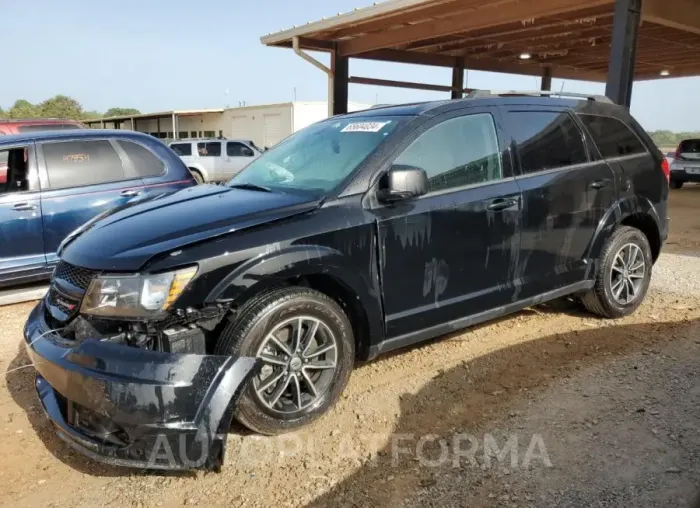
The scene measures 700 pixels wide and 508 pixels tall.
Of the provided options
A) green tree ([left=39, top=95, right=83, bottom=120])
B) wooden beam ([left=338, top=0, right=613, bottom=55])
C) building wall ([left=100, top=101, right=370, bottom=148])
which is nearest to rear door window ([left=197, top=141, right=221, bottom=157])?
building wall ([left=100, top=101, right=370, bottom=148])

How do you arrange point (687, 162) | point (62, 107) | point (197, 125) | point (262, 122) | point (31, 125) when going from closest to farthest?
point (31, 125) < point (687, 162) < point (262, 122) < point (197, 125) < point (62, 107)

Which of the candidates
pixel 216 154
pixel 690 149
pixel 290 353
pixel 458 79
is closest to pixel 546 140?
pixel 290 353

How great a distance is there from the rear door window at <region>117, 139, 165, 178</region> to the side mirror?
366cm

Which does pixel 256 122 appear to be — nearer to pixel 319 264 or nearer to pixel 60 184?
pixel 60 184

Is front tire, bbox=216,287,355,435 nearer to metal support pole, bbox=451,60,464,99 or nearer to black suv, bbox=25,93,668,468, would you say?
black suv, bbox=25,93,668,468

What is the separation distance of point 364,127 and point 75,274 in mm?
1994

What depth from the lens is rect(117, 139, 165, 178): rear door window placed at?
602 centimetres

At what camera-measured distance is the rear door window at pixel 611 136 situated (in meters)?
4.51

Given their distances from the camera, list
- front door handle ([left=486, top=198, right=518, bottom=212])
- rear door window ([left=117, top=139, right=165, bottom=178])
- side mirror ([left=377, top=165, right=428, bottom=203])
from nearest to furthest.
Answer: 1. side mirror ([left=377, top=165, right=428, bottom=203])
2. front door handle ([left=486, top=198, right=518, bottom=212])
3. rear door window ([left=117, top=139, right=165, bottom=178])

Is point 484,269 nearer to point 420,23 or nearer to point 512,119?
point 512,119

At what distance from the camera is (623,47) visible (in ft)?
26.3

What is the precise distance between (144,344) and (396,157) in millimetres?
1791

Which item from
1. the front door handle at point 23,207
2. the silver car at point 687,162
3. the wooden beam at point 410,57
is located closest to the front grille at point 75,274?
the front door handle at point 23,207

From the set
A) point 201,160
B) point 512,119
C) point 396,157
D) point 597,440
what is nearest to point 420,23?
point 512,119
